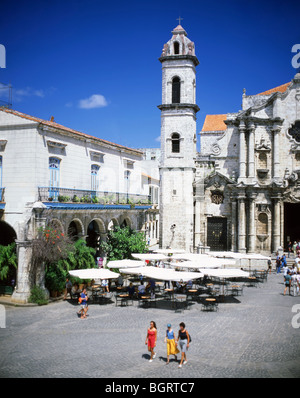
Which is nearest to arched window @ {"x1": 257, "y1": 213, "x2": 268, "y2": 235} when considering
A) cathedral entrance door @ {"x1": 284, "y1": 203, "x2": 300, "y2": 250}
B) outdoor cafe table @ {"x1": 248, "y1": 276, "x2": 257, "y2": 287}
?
cathedral entrance door @ {"x1": 284, "y1": 203, "x2": 300, "y2": 250}

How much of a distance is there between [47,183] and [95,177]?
6.07m

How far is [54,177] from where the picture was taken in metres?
22.8

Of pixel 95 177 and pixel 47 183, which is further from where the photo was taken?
pixel 95 177

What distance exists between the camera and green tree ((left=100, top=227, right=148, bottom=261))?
1082 inches

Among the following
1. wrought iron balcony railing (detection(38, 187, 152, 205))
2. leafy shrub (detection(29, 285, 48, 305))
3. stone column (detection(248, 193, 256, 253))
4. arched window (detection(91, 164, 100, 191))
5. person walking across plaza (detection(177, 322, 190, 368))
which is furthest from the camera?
stone column (detection(248, 193, 256, 253))

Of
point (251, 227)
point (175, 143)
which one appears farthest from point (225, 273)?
point (175, 143)

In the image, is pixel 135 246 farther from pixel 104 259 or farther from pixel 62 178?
pixel 62 178

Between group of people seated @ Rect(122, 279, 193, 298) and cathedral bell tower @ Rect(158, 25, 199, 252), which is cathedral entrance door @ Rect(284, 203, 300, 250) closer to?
cathedral bell tower @ Rect(158, 25, 199, 252)

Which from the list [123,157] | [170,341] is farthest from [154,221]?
[170,341]

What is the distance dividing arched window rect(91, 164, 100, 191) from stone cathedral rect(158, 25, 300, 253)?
9.82 m

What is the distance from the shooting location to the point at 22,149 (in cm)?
2142

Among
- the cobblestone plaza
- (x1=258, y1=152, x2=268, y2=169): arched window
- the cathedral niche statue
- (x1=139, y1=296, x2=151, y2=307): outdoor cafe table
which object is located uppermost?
(x1=258, y1=152, x2=268, y2=169): arched window

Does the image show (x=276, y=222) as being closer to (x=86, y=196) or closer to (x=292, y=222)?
(x=292, y=222)
